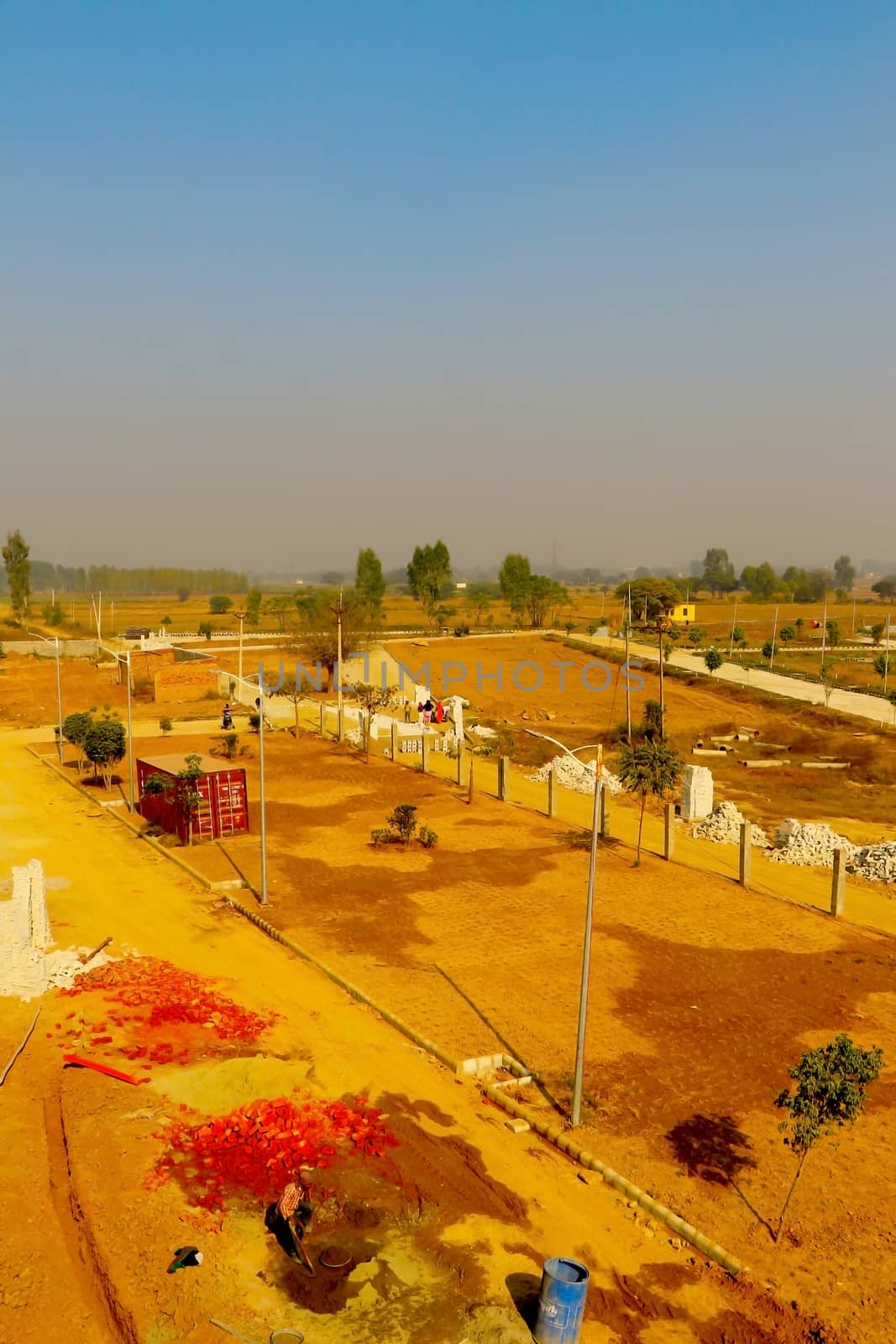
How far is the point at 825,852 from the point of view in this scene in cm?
2914

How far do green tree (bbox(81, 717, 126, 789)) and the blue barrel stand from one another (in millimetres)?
30856

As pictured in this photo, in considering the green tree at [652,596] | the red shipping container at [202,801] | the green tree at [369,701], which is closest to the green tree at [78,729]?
the red shipping container at [202,801]

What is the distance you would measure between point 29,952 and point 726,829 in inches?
873

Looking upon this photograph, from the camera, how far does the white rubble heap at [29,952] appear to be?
723 inches

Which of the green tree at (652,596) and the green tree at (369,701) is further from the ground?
the green tree at (652,596)

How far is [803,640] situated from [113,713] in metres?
79.0

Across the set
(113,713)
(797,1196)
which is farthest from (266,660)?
(797,1196)

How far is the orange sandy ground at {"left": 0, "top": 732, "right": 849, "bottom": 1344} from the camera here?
32.8 ft

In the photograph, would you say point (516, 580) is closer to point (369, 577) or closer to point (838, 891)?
point (369, 577)

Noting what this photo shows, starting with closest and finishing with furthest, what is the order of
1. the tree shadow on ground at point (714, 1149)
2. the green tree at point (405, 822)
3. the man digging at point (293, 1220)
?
1. the man digging at point (293, 1220)
2. the tree shadow on ground at point (714, 1149)
3. the green tree at point (405, 822)

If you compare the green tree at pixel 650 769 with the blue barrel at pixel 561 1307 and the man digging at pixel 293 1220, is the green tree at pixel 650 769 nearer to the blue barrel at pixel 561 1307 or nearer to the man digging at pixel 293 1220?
the man digging at pixel 293 1220

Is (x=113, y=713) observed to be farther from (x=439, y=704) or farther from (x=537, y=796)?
(x=537, y=796)

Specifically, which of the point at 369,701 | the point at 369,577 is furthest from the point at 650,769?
the point at 369,577

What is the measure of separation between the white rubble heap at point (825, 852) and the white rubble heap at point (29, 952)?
20.2 m
